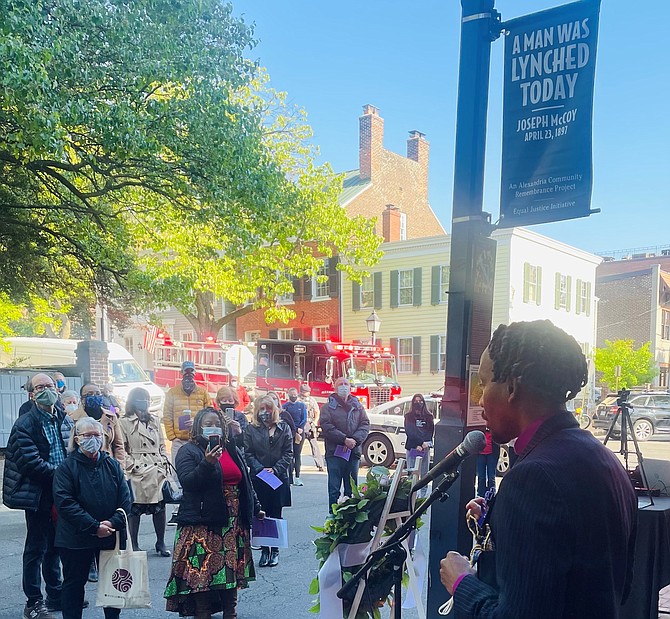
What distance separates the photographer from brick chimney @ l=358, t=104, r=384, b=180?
32.4 m

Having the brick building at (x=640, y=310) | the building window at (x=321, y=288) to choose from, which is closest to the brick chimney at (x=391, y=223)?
the building window at (x=321, y=288)

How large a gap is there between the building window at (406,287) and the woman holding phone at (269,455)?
74.3 ft

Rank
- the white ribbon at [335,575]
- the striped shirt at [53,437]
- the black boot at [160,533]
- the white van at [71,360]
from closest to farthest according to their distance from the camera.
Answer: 1. the white ribbon at [335,575]
2. the striped shirt at [53,437]
3. the black boot at [160,533]
4. the white van at [71,360]

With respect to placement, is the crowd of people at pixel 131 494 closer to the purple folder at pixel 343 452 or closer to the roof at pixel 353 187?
the purple folder at pixel 343 452

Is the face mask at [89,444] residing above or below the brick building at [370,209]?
below

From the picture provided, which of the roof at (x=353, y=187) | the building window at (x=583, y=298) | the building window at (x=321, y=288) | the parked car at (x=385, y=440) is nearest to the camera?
the parked car at (x=385, y=440)

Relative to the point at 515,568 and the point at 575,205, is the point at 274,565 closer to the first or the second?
the point at 575,205

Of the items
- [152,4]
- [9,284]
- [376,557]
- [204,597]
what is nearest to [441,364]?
[9,284]

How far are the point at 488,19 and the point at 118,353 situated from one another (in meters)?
17.9

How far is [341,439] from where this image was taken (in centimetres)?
839

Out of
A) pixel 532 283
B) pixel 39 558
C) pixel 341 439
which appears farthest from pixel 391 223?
pixel 39 558

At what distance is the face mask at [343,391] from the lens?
29.5 feet

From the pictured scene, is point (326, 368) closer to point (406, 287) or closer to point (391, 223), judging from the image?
point (406, 287)

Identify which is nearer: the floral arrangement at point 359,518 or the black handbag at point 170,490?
the floral arrangement at point 359,518
